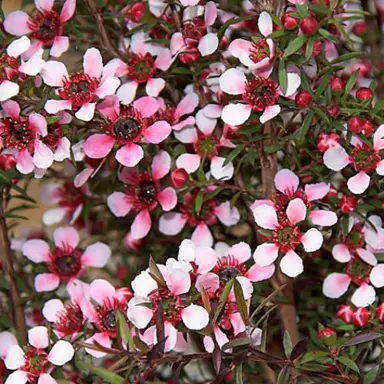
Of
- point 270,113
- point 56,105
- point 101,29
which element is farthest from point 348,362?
point 101,29

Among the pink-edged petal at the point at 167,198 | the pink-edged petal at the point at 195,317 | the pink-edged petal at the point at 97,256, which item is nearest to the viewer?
the pink-edged petal at the point at 195,317

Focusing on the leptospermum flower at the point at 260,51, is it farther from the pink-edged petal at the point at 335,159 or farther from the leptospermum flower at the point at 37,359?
the leptospermum flower at the point at 37,359

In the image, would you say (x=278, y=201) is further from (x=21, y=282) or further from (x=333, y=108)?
(x=21, y=282)

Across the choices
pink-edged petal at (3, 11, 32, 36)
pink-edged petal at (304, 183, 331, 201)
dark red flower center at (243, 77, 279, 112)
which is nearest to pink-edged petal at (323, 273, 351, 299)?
pink-edged petal at (304, 183, 331, 201)

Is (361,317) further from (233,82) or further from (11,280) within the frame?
(11,280)

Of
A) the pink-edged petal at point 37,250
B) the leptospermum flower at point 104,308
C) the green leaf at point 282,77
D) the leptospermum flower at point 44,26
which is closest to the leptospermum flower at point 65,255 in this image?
the pink-edged petal at point 37,250

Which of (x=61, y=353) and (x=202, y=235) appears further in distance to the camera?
(x=202, y=235)
